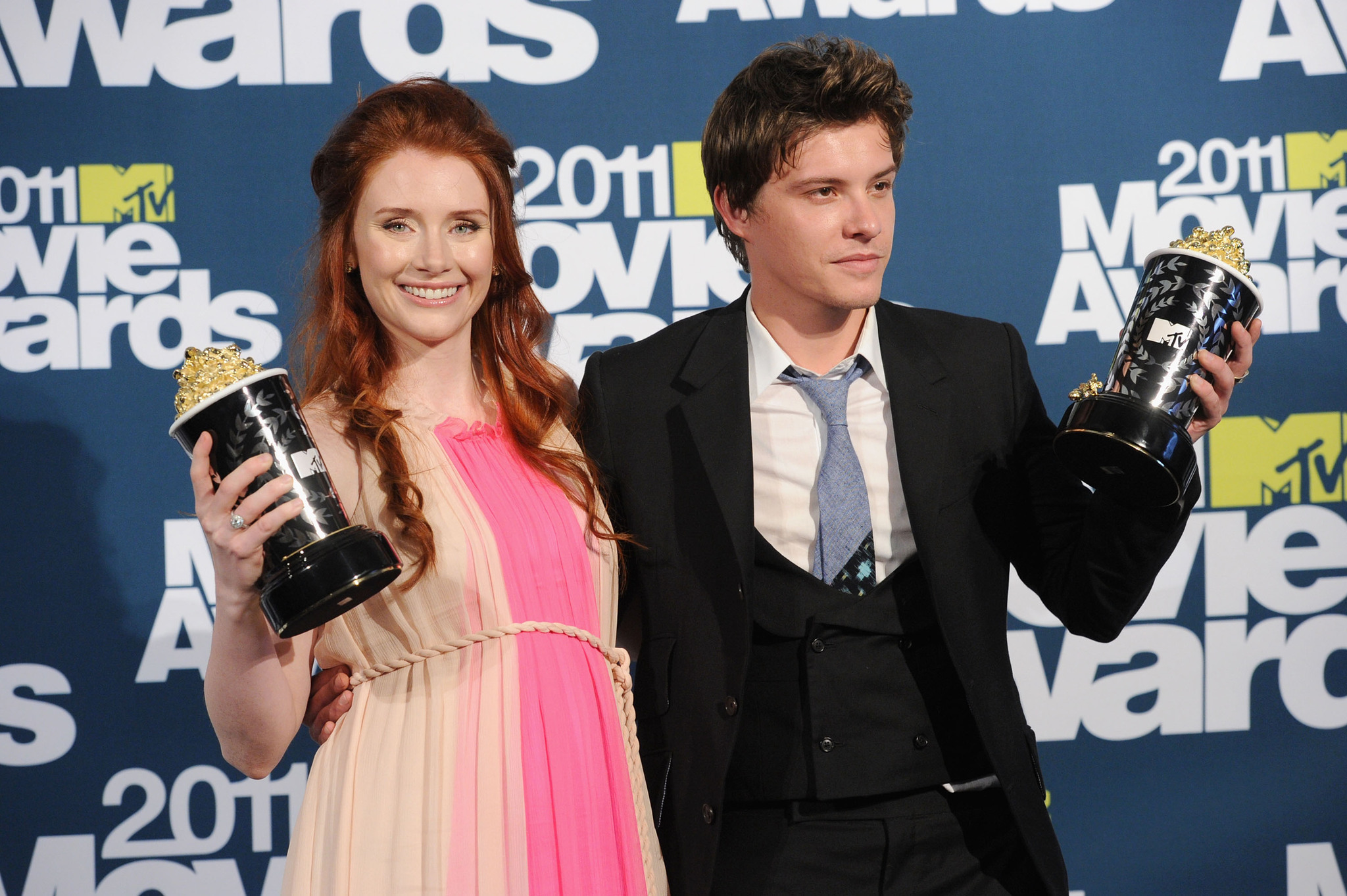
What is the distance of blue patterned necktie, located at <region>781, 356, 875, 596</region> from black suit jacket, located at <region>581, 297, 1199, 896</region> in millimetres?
74

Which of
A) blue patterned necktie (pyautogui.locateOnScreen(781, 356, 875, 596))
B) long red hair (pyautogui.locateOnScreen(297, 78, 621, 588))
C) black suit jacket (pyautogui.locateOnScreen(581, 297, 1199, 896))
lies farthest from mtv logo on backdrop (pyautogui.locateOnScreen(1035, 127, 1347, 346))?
long red hair (pyautogui.locateOnScreen(297, 78, 621, 588))

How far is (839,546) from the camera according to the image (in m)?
1.72

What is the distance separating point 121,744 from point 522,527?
1793mm

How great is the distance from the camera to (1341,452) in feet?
9.83

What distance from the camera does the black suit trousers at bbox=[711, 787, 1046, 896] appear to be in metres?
1.68

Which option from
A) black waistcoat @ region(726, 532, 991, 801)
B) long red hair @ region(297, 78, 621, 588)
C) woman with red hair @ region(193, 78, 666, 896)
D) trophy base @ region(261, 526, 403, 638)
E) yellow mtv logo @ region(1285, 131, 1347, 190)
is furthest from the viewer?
yellow mtv logo @ region(1285, 131, 1347, 190)

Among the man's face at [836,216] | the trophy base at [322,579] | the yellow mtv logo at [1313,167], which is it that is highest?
the yellow mtv logo at [1313,167]

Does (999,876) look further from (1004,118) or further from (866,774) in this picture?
(1004,118)

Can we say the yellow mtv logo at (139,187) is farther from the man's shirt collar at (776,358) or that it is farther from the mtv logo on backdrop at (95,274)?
the man's shirt collar at (776,358)

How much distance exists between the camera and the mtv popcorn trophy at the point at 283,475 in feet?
4.41

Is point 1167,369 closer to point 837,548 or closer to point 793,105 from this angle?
point 837,548

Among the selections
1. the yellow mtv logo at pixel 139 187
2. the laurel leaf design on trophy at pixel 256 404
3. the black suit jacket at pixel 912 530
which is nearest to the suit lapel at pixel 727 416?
the black suit jacket at pixel 912 530

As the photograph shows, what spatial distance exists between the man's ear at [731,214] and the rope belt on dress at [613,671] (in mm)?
744

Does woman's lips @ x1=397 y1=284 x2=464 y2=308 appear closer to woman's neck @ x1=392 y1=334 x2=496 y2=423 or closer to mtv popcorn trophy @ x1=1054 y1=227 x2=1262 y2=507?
woman's neck @ x1=392 y1=334 x2=496 y2=423
